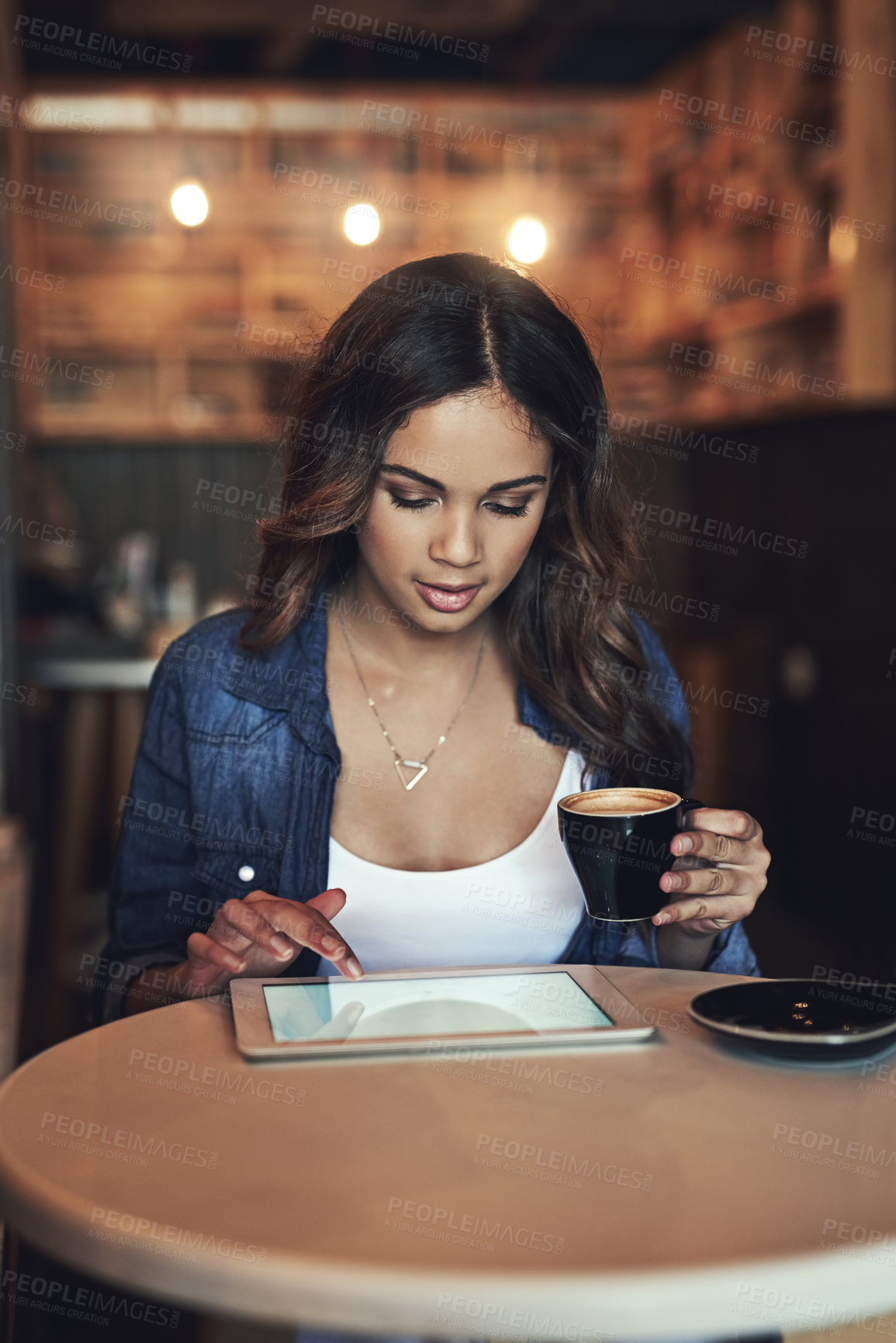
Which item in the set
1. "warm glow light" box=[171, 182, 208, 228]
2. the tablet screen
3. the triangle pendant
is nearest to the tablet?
the tablet screen

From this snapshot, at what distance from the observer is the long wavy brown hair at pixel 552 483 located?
1.36 metres

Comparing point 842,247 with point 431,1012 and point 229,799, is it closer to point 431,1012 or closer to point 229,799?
point 229,799

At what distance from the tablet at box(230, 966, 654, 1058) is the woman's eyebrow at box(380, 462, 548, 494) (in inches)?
19.2

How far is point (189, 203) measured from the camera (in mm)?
3641

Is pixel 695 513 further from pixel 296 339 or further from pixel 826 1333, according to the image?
pixel 826 1333

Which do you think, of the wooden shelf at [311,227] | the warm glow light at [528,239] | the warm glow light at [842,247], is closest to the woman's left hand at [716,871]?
the warm glow light at [528,239]

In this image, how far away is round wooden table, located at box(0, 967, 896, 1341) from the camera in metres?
0.62

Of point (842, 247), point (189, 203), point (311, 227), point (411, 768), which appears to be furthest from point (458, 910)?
point (311, 227)

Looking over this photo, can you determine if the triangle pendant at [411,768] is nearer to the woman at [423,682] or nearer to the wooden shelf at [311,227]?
the woman at [423,682]

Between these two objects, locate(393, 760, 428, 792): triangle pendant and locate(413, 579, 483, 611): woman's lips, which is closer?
locate(413, 579, 483, 611): woman's lips

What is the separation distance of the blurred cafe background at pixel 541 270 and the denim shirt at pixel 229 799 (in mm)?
1621

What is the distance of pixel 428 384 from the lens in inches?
52.4

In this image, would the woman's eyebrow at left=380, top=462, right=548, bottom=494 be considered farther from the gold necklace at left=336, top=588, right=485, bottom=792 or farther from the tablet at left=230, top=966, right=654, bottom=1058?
the tablet at left=230, top=966, right=654, bottom=1058

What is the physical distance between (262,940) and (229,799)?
0.45 meters
